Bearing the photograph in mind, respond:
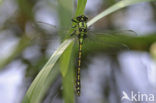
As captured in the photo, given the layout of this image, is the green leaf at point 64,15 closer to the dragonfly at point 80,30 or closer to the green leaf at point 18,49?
the dragonfly at point 80,30

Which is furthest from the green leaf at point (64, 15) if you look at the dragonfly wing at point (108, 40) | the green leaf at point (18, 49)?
the green leaf at point (18, 49)

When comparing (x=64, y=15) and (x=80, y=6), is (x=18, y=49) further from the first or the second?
(x=80, y=6)

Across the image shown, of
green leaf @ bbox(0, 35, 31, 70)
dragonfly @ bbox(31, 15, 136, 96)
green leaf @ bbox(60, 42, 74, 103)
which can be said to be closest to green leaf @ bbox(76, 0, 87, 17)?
dragonfly @ bbox(31, 15, 136, 96)

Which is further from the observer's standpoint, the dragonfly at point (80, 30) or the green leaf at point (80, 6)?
the dragonfly at point (80, 30)

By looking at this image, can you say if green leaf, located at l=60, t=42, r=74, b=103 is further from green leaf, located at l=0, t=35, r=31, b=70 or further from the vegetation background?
green leaf, located at l=0, t=35, r=31, b=70

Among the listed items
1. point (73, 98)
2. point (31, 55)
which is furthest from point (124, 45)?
Result: point (31, 55)

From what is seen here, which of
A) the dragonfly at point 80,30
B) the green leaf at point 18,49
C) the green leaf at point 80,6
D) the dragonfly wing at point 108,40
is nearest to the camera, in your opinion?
the green leaf at point 80,6
